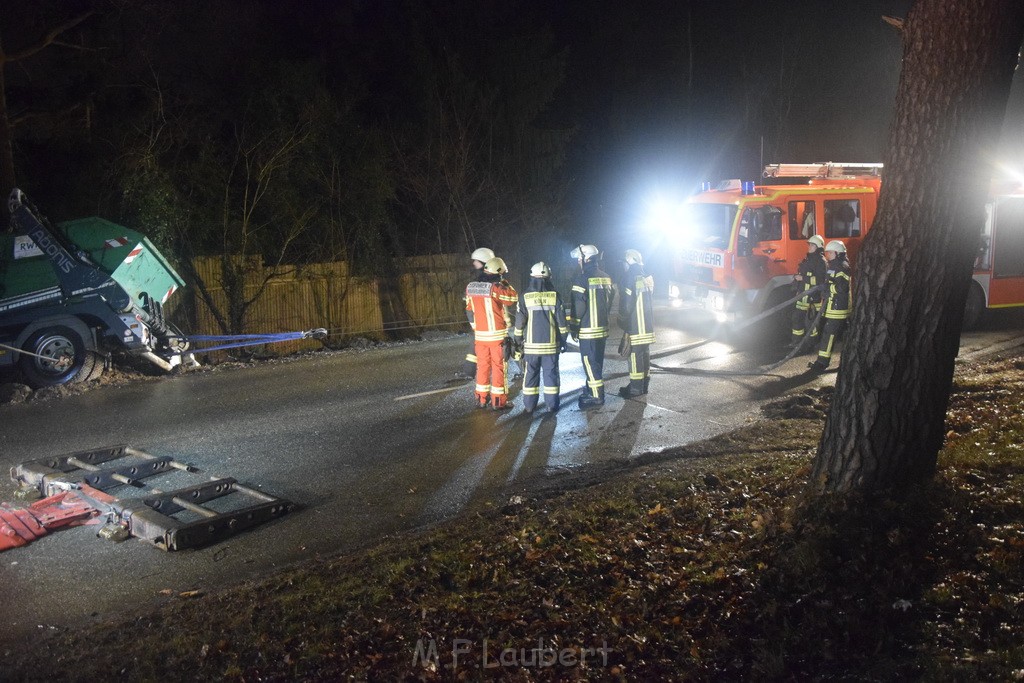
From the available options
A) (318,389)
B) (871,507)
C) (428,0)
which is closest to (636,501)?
(871,507)

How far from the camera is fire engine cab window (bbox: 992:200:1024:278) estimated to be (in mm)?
14664

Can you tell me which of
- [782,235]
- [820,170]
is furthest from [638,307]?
[820,170]

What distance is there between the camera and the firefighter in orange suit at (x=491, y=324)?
947cm

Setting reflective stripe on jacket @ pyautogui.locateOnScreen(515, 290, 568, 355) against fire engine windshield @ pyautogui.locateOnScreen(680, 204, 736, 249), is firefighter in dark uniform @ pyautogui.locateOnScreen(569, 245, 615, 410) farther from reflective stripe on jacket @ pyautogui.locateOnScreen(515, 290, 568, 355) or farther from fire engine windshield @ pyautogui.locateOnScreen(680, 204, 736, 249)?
fire engine windshield @ pyautogui.locateOnScreen(680, 204, 736, 249)

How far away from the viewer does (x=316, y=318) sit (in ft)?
50.7

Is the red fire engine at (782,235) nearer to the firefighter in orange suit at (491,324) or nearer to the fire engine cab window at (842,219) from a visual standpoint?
the fire engine cab window at (842,219)

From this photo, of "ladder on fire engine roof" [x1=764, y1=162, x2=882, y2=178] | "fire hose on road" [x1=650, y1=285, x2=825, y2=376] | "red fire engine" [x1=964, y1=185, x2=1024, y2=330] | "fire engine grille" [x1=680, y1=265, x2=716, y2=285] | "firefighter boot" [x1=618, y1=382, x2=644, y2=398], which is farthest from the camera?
"red fire engine" [x1=964, y1=185, x2=1024, y2=330]

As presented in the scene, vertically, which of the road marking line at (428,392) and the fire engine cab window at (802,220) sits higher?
the fire engine cab window at (802,220)

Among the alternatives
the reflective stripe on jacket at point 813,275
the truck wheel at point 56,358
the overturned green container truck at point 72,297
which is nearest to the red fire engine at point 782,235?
the reflective stripe on jacket at point 813,275

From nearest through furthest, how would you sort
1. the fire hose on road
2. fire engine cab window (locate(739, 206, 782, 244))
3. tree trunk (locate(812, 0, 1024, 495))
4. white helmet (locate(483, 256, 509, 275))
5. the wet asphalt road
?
tree trunk (locate(812, 0, 1024, 495)) → the wet asphalt road → white helmet (locate(483, 256, 509, 275)) → the fire hose on road → fire engine cab window (locate(739, 206, 782, 244))

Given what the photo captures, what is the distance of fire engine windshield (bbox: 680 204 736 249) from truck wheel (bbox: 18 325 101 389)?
30.3 ft

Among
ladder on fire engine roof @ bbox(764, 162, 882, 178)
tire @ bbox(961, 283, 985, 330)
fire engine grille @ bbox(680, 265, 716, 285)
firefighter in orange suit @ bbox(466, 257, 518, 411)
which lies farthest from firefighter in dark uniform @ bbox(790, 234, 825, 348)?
firefighter in orange suit @ bbox(466, 257, 518, 411)

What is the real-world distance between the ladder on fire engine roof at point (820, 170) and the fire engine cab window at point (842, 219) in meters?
0.81

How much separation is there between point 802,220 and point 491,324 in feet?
21.6
